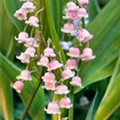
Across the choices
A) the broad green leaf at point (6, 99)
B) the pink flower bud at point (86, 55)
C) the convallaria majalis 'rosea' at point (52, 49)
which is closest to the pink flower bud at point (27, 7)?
the convallaria majalis 'rosea' at point (52, 49)

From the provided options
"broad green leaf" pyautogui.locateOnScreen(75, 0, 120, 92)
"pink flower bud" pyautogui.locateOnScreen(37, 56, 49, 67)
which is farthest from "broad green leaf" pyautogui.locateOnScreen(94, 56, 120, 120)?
"pink flower bud" pyautogui.locateOnScreen(37, 56, 49, 67)

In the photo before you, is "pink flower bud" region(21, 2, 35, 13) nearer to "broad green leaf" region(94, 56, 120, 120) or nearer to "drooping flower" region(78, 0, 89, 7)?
"drooping flower" region(78, 0, 89, 7)

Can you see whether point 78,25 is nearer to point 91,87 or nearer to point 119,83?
point 119,83

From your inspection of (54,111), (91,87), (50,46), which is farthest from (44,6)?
(91,87)

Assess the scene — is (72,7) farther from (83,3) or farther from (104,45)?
(104,45)

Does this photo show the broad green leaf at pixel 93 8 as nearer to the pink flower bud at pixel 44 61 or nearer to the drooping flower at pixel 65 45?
the drooping flower at pixel 65 45

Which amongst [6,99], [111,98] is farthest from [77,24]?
[6,99]
